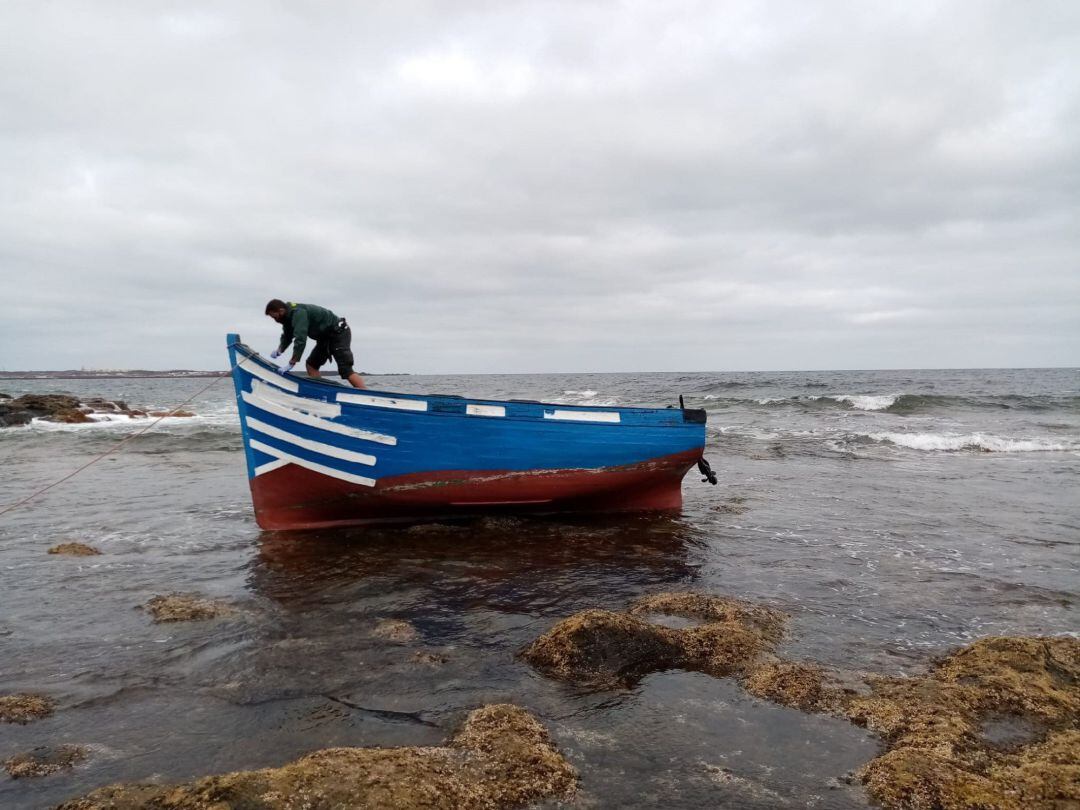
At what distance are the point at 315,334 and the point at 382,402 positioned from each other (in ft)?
4.91

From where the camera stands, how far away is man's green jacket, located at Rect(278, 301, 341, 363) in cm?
768

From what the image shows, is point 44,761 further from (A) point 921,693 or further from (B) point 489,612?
(A) point 921,693

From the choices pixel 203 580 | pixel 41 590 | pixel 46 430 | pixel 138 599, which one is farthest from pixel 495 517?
pixel 46 430

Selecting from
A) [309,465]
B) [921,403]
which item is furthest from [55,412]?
[921,403]

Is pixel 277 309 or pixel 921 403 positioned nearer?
pixel 277 309

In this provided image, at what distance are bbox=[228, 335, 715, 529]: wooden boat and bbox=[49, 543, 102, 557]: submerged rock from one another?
1.71 meters

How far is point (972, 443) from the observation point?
17.2 m

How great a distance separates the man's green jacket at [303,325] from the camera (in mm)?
7680

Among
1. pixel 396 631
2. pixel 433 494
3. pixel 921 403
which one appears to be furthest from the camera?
pixel 921 403

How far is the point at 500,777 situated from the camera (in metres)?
2.88

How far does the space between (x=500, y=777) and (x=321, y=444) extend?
554cm

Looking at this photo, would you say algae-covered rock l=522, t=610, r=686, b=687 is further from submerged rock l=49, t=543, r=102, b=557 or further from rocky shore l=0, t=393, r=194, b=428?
rocky shore l=0, t=393, r=194, b=428

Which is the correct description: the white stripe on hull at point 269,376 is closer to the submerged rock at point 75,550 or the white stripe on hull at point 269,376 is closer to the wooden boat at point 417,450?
the wooden boat at point 417,450

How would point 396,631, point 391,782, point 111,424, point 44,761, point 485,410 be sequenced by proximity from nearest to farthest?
1. point 391,782
2. point 44,761
3. point 396,631
4. point 485,410
5. point 111,424
